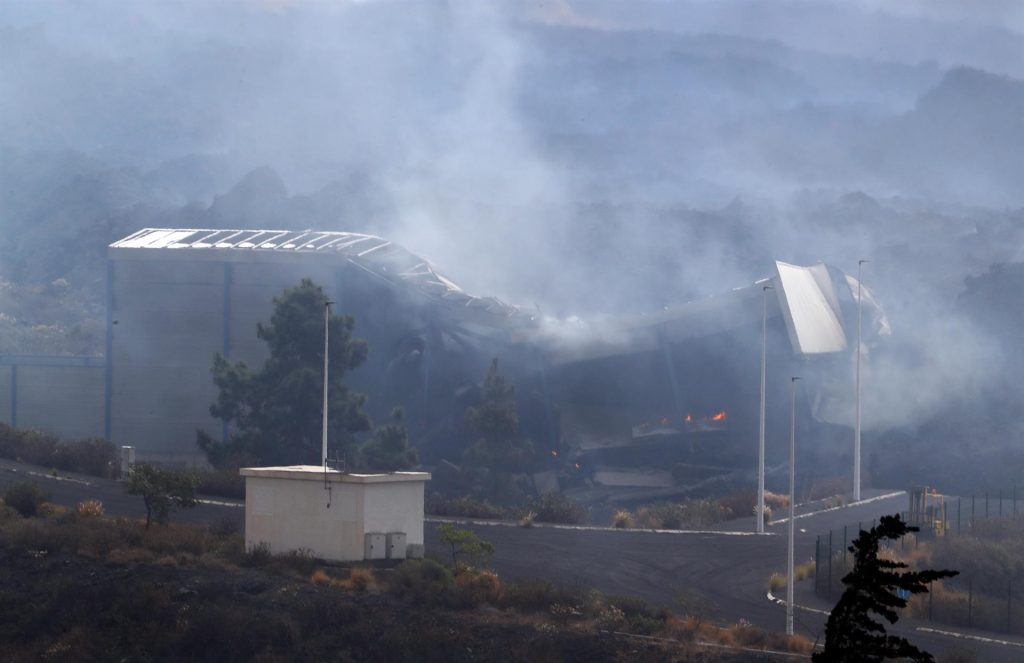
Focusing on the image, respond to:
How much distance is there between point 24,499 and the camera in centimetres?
3397

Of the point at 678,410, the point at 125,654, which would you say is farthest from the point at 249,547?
the point at 678,410

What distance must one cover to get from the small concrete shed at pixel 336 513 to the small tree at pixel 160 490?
162 inches

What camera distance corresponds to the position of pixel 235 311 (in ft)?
189

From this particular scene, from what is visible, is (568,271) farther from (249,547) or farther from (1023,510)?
(249,547)

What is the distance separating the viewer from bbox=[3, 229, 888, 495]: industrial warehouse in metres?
57.6

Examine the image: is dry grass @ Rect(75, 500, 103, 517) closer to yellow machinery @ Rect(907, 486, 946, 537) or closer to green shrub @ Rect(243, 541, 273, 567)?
green shrub @ Rect(243, 541, 273, 567)

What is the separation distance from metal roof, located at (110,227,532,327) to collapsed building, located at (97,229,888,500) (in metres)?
0.10

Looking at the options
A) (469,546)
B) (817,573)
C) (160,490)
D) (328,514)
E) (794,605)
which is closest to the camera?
(794,605)

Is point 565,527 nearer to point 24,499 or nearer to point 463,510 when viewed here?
point 463,510

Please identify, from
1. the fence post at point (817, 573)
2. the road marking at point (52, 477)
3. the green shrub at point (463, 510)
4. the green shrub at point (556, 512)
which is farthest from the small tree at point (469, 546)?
the road marking at point (52, 477)

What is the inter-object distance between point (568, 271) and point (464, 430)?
76984 mm

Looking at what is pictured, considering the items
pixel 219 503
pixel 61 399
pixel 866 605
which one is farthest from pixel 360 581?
pixel 61 399

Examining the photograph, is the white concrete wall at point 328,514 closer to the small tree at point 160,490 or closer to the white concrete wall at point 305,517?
the white concrete wall at point 305,517

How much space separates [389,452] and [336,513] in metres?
18.5
